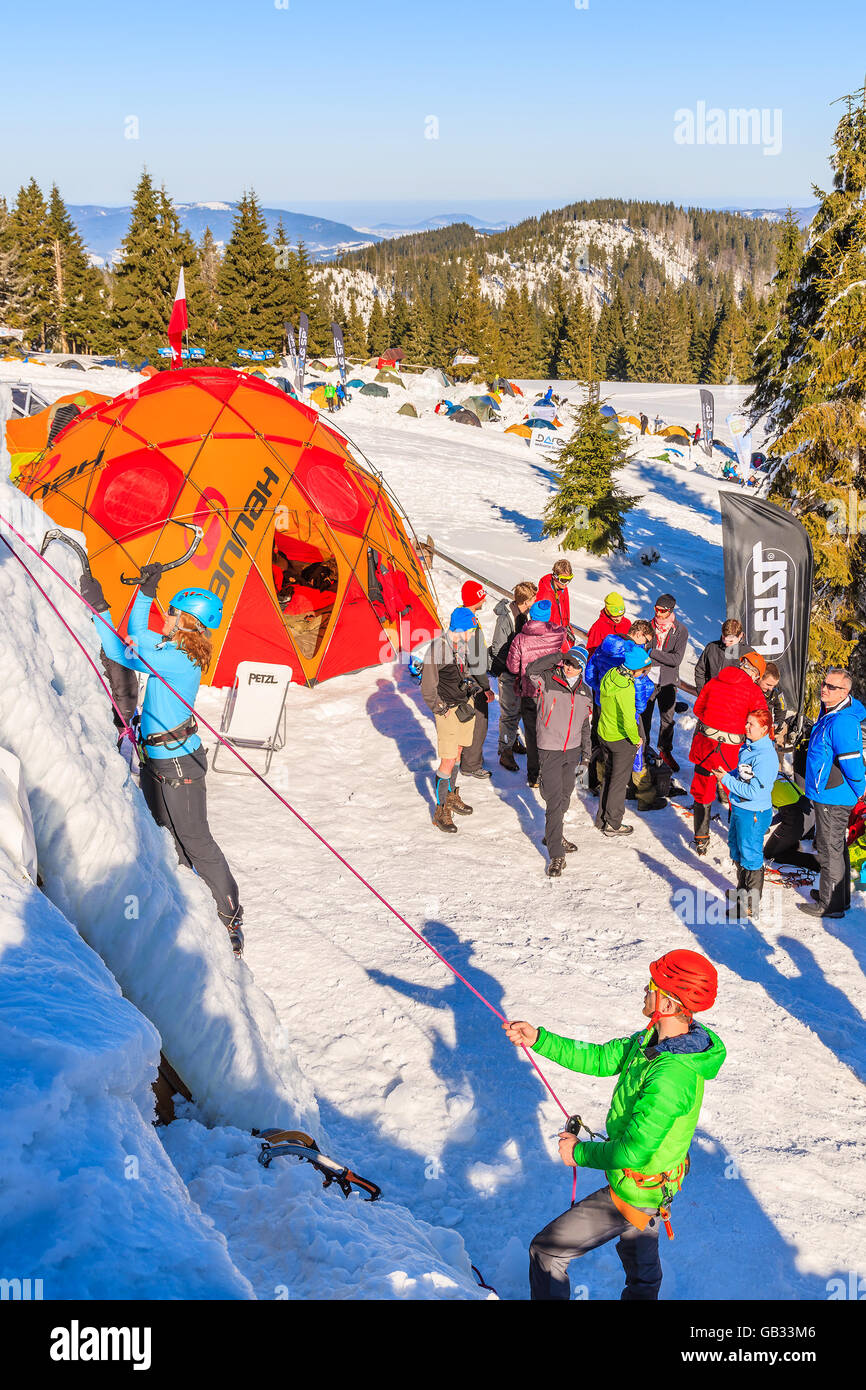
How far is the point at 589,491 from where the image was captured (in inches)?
683

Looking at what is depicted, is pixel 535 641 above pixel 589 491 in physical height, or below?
below

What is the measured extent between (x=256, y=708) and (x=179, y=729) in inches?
130

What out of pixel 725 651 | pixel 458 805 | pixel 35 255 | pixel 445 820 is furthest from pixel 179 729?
pixel 35 255

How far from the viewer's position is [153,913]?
3.41 meters

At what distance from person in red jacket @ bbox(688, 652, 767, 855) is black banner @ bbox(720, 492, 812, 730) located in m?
2.19

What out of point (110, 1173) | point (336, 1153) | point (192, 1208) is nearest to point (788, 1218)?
point (336, 1153)

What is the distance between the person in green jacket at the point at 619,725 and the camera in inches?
256

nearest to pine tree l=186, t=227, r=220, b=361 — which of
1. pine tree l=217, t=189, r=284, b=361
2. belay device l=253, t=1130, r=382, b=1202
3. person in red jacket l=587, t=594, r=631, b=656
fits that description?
pine tree l=217, t=189, r=284, b=361

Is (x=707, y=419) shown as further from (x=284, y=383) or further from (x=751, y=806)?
(x=751, y=806)

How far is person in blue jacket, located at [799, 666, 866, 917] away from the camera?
5.77 metres

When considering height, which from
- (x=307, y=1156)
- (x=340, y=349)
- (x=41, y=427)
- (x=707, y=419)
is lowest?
(x=307, y=1156)

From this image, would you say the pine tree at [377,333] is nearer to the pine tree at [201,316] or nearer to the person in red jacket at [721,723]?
the pine tree at [201,316]

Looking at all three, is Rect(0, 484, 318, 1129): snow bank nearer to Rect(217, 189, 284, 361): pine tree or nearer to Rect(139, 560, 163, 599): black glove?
Rect(139, 560, 163, 599): black glove

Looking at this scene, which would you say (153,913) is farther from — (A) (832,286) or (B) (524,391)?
(B) (524,391)
